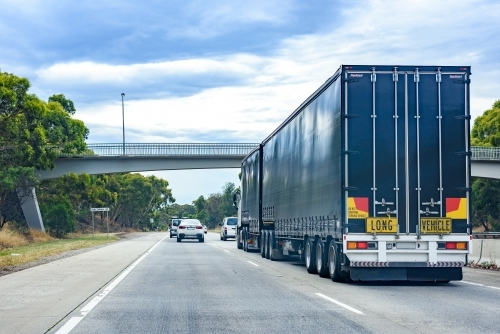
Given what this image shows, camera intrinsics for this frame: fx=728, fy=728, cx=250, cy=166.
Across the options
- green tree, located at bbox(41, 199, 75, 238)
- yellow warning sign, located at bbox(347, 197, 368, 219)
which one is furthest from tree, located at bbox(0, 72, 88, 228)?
yellow warning sign, located at bbox(347, 197, 368, 219)

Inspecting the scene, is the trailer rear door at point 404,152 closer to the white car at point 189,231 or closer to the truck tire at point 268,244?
the truck tire at point 268,244

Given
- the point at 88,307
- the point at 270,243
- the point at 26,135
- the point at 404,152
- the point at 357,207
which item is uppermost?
the point at 26,135

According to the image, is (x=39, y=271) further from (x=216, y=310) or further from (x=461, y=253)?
(x=461, y=253)

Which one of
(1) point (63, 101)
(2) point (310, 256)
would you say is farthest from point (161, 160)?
(2) point (310, 256)

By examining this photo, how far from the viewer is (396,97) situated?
15977 millimetres

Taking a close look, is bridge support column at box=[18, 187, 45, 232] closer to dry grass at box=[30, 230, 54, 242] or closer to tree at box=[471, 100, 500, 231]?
dry grass at box=[30, 230, 54, 242]

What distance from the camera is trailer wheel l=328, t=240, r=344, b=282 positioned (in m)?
16.7

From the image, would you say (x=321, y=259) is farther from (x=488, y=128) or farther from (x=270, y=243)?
(x=488, y=128)

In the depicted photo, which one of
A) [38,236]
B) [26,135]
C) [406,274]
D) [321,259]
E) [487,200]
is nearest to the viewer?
[406,274]

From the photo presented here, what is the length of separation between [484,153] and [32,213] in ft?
117

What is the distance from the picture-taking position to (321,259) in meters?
18.2

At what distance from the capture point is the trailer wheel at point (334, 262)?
54.7ft

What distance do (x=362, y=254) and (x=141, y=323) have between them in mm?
6500

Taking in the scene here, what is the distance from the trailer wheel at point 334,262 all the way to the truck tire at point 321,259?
0.33 meters
